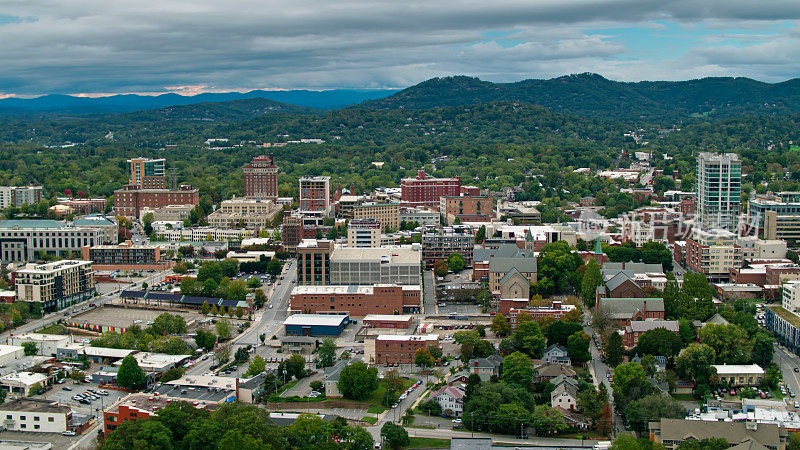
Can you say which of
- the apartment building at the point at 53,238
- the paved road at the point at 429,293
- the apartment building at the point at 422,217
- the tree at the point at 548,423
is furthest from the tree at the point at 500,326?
the apartment building at the point at 53,238

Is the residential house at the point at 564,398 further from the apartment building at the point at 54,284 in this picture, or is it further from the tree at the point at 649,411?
the apartment building at the point at 54,284

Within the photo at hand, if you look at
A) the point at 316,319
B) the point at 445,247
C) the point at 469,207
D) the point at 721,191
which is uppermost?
the point at 721,191

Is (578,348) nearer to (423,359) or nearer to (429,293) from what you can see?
(423,359)

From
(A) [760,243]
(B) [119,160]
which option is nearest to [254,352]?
(A) [760,243]

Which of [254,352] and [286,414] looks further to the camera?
[254,352]

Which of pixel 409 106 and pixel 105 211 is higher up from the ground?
pixel 409 106

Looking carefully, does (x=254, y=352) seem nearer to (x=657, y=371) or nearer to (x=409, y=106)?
(x=657, y=371)

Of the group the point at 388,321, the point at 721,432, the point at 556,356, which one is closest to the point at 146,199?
the point at 388,321
